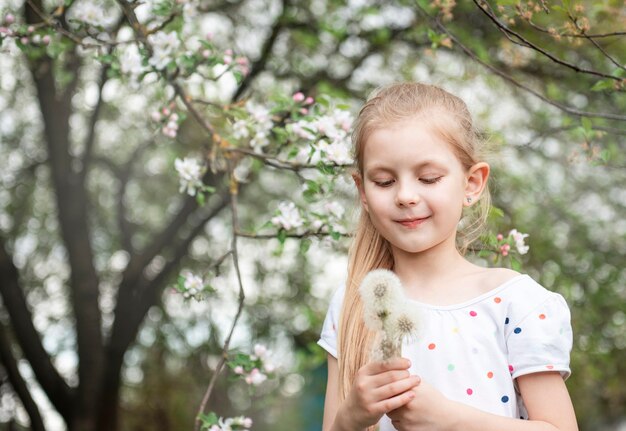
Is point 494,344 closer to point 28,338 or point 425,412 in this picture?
point 425,412

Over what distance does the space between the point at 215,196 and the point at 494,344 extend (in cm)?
562

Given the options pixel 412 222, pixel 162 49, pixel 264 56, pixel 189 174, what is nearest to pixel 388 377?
pixel 412 222

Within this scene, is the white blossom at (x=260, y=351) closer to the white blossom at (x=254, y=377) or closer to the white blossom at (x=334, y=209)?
the white blossom at (x=254, y=377)

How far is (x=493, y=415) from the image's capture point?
5.49ft

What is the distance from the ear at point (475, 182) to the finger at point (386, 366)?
0.51 metres

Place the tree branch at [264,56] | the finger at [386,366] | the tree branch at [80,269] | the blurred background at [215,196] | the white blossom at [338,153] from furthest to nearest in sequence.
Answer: the tree branch at [80,269] < the tree branch at [264,56] < the blurred background at [215,196] < the white blossom at [338,153] < the finger at [386,366]

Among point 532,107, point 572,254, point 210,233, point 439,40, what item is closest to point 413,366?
point 439,40

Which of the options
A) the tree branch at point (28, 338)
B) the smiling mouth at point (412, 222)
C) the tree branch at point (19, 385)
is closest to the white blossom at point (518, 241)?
the smiling mouth at point (412, 222)

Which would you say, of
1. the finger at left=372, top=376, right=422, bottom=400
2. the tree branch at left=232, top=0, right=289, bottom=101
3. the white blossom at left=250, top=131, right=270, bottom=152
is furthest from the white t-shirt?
the tree branch at left=232, top=0, right=289, bottom=101

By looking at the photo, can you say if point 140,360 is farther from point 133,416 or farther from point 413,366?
point 413,366

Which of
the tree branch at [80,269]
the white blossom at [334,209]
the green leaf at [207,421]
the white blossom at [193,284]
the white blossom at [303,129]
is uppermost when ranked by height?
the white blossom at [303,129]

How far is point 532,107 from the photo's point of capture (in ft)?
21.1

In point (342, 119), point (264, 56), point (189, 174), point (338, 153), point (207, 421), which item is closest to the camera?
point (207, 421)

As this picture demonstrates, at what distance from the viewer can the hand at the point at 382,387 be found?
1533 mm
